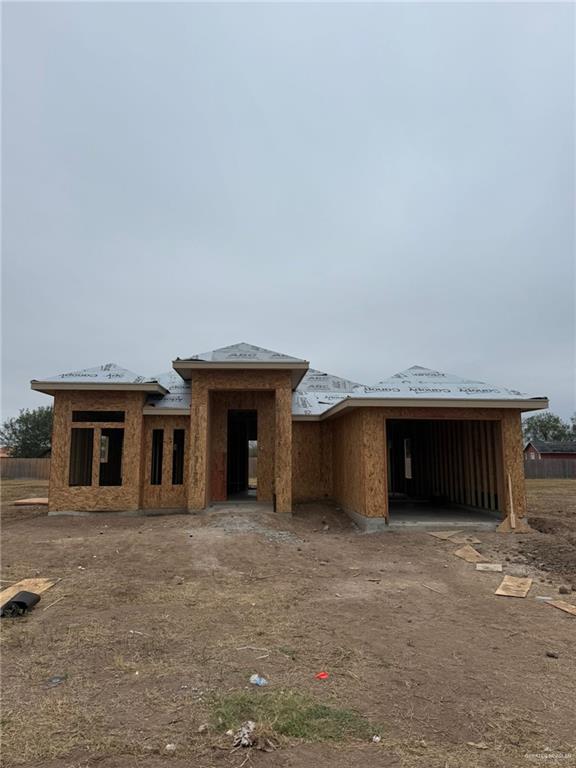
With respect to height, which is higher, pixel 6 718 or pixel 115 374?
pixel 115 374

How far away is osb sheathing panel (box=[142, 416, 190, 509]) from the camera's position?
47.3 ft

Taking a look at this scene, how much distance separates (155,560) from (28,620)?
10.1 ft

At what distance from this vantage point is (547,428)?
69875 mm

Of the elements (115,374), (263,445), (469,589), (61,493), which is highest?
(115,374)

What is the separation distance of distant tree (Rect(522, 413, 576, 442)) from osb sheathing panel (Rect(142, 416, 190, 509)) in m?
64.1

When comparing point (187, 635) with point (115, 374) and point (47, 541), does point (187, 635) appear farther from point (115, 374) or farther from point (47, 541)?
point (115, 374)

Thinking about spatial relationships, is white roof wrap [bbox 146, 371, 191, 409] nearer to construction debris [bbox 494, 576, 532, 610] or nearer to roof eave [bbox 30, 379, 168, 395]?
roof eave [bbox 30, 379, 168, 395]

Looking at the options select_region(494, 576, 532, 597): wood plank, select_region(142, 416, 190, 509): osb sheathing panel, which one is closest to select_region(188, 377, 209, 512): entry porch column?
select_region(142, 416, 190, 509): osb sheathing panel

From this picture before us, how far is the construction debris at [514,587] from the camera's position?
7027 mm

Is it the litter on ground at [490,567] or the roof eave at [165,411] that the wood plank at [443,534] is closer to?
the litter on ground at [490,567]

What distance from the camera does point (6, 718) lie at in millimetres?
3588

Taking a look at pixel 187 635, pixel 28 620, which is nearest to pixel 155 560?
pixel 28 620

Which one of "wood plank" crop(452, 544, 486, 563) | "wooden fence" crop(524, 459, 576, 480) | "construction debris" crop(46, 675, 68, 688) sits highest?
"wooden fence" crop(524, 459, 576, 480)

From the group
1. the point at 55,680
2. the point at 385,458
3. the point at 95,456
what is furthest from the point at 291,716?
the point at 95,456
